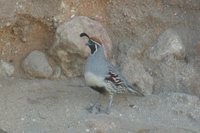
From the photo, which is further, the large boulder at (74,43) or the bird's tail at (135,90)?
the large boulder at (74,43)

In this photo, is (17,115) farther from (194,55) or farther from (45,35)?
(194,55)

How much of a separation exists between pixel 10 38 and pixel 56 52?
54cm

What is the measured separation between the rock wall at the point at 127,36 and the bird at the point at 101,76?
0.99 ft

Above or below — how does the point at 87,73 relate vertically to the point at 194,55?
below

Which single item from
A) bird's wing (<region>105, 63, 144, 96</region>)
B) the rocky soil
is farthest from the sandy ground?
bird's wing (<region>105, 63, 144, 96</region>)

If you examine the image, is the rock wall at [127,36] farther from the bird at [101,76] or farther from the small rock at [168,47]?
the bird at [101,76]

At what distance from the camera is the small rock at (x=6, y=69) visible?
648 cm

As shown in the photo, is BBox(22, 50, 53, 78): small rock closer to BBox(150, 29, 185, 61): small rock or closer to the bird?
the bird

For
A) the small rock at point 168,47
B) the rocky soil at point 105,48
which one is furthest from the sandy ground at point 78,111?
the small rock at point 168,47

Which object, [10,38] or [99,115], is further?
[10,38]

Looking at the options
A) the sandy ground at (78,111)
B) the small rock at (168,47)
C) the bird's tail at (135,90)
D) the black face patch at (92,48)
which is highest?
the small rock at (168,47)

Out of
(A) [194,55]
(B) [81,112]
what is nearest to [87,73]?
(B) [81,112]

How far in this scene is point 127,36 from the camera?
21.9 ft

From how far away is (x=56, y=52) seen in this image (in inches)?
254
